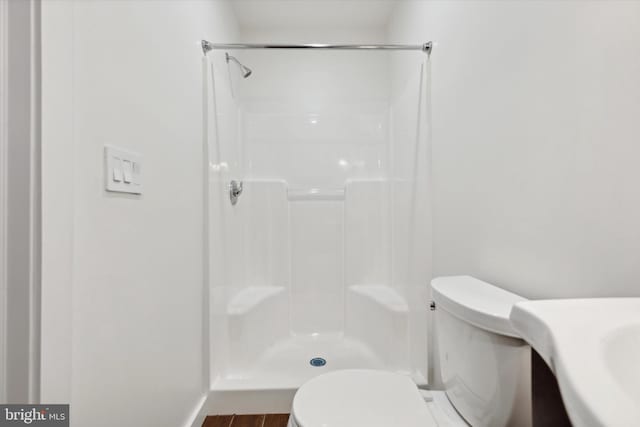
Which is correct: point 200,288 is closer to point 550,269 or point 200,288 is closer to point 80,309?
point 80,309

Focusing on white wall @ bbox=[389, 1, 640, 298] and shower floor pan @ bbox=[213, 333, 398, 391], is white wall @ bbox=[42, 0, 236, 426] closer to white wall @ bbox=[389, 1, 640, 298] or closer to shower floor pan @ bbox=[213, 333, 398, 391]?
shower floor pan @ bbox=[213, 333, 398, 391]

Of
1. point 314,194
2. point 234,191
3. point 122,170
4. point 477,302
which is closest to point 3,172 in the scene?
point 122,170

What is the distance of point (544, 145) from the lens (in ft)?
2.57

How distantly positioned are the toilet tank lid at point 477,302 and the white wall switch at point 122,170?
954mm

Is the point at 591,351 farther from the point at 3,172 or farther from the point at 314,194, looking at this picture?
the point at 314,194

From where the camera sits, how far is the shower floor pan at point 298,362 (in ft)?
5.05

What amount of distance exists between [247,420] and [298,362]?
452 millimetres

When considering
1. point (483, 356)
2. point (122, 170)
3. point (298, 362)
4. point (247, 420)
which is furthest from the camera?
point (298, 362)

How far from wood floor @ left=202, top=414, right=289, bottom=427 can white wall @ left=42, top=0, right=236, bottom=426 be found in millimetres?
191

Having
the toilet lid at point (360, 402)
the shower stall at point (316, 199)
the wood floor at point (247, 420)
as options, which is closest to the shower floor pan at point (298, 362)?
the shower stall at point (316, 199)

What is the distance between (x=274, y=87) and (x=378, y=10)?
92 cm

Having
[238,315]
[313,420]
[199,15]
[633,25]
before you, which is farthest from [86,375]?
[199,15]

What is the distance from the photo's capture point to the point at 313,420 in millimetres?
808

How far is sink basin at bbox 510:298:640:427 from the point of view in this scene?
264mm
